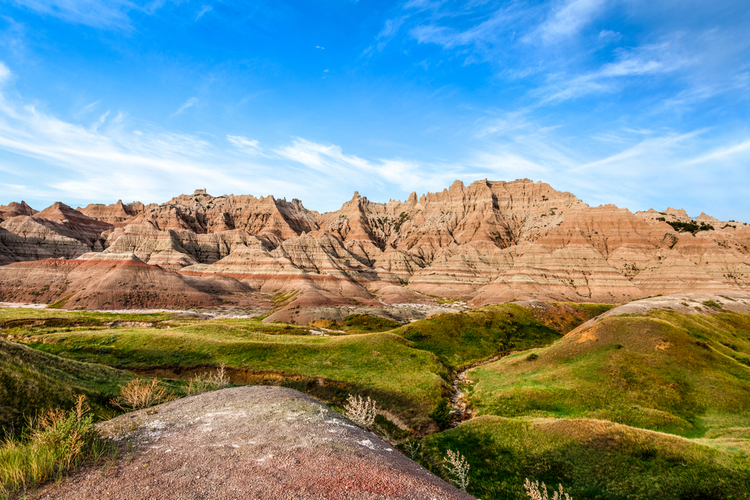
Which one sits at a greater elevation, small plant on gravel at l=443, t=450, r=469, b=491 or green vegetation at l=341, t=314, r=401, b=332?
small plant on gravel at l=443, t=450, r=469, b=491

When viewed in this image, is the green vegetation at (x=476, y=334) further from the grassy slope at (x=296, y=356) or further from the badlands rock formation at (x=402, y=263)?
the badlands rock formation at (x=402, y=263)

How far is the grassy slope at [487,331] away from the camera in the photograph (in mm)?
51156

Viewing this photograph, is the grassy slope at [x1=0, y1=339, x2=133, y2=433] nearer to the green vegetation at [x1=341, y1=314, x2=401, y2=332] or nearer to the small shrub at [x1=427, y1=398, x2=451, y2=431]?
the small shrub at [x1=427, y1=398, x2=451, y2=431]

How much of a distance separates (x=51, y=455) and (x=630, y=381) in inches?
A: 1362

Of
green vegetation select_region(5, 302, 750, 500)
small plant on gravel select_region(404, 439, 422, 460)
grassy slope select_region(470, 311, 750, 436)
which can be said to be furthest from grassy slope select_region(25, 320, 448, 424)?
small plant on gravel select_region(404, 439, 422, 460)

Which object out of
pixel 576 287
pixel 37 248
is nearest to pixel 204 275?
pixel 37 248

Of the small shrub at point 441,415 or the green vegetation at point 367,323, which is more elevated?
the small shrub at point 441,415

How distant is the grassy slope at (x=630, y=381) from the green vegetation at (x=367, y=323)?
119 ft

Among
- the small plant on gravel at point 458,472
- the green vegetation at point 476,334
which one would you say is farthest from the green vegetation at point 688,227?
the small plant on gravel at point 458,472

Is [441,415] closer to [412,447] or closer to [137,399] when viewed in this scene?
[412,447]

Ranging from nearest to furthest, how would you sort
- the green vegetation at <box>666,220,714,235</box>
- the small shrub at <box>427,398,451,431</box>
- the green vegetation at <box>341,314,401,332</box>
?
the small shrub at <box>427,398,451,431</box> < the green vegetation at <box>341,314,401,332</box> < the green vegetation at <box>666,220,714,235</box>

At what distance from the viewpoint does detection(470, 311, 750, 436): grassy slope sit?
23531 millimetres

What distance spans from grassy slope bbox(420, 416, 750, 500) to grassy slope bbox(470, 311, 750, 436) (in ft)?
21.7

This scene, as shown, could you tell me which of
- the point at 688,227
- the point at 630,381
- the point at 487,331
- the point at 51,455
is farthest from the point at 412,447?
the point at 688,227
